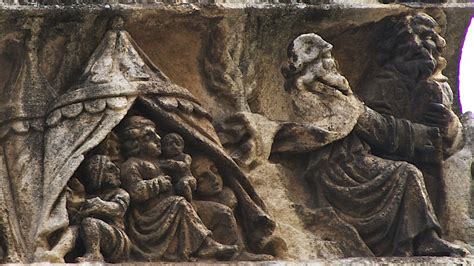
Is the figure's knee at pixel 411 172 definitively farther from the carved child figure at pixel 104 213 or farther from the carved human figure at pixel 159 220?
the carved child figure at pixel 104 213

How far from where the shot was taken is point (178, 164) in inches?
465

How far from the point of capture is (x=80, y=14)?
1220 centimetres

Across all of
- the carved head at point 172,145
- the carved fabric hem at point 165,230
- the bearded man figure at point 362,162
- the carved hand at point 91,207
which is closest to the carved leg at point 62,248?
the carved hand at point 91,207

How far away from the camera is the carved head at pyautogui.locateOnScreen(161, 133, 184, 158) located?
39.0 ft

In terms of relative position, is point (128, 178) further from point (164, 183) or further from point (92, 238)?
point (92, 238)

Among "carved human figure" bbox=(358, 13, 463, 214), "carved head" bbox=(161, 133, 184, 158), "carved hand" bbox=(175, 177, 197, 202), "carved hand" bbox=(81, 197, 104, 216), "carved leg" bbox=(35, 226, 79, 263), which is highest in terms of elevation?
"carved human figure" bbox=(358, 13, 463, 214)

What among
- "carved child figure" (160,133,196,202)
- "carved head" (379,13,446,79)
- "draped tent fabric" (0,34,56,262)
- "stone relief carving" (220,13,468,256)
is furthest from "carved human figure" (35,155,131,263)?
"carved head" (379,13,446,79)

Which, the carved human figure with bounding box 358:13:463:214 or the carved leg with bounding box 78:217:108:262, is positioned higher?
the carved human figure with bounding box 358:13:463:214

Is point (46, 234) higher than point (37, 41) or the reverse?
the reverse

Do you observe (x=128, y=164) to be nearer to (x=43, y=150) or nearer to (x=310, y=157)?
(x=43, y=150)

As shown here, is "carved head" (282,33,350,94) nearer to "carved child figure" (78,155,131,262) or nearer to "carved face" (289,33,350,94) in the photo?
"carved face" (289,33,350,94)

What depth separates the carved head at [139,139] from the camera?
11.8 metres

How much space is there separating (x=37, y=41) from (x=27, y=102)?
0.42 m

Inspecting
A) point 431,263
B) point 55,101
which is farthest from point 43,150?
point 431,263
